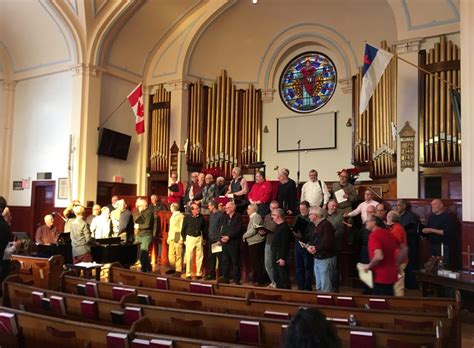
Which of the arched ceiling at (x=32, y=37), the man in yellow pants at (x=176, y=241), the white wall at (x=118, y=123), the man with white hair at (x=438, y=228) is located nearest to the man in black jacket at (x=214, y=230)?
the man in yellow pants at (x=176, y=241)

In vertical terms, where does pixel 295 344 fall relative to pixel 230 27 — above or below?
below

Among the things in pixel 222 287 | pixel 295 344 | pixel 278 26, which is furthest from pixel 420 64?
pixel 295 344

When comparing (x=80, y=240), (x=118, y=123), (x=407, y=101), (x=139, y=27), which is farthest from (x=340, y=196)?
(x=139, y=27)

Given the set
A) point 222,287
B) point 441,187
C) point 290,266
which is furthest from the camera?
point 441,187

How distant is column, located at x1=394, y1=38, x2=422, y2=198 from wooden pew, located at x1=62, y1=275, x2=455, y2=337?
19.6ft

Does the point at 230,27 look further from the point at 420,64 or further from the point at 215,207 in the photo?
the point at 215,207

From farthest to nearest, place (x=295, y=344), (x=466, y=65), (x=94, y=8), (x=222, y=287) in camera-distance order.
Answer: (x=94, y=8), (x=466, y=65), (x=222, y=287), (x=295, y=344)

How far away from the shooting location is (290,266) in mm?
7730

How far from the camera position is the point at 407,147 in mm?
9211

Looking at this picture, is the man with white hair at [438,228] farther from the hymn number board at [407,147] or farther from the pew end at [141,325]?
the pew end at [141,325]

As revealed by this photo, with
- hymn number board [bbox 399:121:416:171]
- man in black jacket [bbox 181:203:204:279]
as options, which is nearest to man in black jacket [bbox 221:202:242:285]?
man in black jacket [bbox 181:203:204:279]

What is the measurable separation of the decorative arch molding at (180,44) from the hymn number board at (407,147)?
18.9ft

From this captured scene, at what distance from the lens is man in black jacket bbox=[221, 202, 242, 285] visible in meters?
7.24

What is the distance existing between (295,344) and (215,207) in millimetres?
6186
